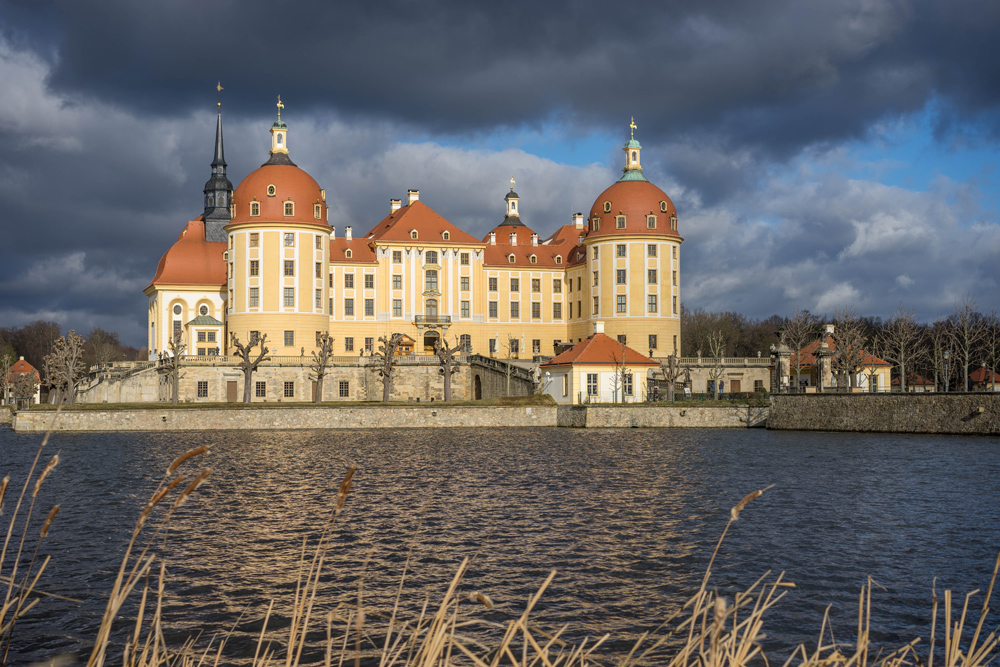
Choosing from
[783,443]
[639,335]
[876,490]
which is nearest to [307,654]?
[876,490]

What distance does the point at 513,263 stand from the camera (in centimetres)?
7606

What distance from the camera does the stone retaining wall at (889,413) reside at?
134 feet

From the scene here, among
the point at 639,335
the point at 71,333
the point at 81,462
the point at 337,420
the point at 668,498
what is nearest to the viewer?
the point at 668,498

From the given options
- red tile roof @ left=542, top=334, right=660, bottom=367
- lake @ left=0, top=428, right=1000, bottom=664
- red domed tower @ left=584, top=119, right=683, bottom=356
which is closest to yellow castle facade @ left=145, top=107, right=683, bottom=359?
red domed tower @ left=584, top=119, right=683, bottom=356

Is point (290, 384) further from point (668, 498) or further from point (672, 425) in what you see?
point (668, 498)

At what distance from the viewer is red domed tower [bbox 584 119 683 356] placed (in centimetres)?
6944

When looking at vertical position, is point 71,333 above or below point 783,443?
above

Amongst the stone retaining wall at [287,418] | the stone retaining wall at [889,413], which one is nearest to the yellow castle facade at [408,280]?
the stone retaining wall at [287,418]

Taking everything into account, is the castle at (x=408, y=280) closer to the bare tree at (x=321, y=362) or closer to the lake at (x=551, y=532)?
the bare tree at (x=321, y=362)

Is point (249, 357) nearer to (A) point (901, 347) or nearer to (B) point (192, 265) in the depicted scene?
(B) point (192, 265)

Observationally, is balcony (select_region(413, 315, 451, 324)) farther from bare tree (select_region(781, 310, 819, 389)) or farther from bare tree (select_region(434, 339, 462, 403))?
bare tree (select_region(781, 310, 819, 389))

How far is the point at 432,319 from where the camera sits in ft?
238

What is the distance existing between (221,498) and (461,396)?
43314 mm

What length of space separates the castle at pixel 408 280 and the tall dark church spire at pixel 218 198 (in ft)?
10.6
